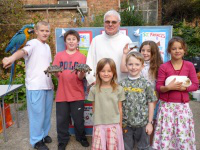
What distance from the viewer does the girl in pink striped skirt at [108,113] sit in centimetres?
214

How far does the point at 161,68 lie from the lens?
2373 millimetres

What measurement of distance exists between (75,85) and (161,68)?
1248 mm

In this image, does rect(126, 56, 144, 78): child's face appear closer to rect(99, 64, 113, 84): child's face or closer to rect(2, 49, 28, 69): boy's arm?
rect(99, 64, 113, 84): child's face

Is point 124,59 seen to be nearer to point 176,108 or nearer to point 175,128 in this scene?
point 176,108

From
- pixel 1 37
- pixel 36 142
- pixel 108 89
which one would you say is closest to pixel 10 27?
pixel 1 37

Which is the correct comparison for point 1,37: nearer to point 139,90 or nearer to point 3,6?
point 3,6

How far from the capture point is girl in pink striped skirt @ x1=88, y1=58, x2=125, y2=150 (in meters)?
2.14

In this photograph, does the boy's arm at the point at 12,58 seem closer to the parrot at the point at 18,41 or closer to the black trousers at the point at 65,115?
the parrot at the point at 18,41

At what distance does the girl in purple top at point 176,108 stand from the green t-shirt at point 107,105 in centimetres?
58

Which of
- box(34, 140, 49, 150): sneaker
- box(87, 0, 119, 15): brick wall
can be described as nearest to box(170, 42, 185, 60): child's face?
box(34, 140, 49, 150): sneaker

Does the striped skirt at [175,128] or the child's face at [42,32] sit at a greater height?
the child's face at [42,32]

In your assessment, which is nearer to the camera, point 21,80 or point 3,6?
point 21,80

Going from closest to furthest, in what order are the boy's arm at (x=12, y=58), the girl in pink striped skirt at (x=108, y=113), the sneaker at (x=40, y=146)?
1. the boy's arm at (x=12, y=58)
2. the girl in pink striped skirt at (x=108, y=113)
3. the sneaker at (x=40, y=146)

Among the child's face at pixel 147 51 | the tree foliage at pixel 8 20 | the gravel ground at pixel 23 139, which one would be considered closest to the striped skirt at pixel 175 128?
the child's face at pixel 147 51
